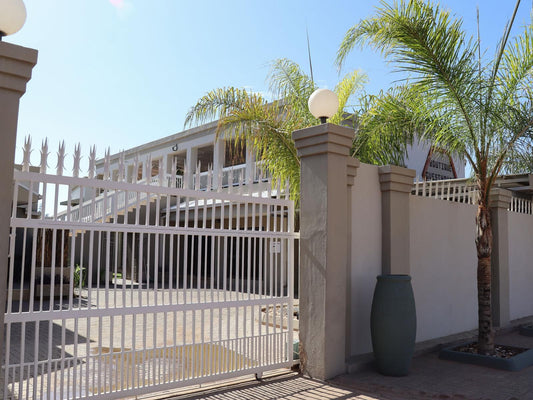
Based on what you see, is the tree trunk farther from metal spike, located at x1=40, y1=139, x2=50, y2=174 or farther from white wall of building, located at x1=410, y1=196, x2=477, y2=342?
metal spike, located at x1=40, y1=139, x2=50, y2=174

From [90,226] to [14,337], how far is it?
595 cm

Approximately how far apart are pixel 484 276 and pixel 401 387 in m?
2.42

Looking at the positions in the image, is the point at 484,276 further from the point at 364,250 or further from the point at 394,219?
the point at 364,250

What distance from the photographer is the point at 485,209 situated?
22.6ft

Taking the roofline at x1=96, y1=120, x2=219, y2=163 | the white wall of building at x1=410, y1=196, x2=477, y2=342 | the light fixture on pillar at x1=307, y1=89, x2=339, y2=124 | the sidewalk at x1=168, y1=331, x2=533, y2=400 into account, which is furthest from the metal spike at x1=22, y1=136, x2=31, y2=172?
the roofline at x1=96, y1=120, x2=219, y2=163

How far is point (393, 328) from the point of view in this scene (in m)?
5.73

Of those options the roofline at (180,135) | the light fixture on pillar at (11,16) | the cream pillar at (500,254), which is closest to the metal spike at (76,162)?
the light fixture on pillar at (11,16)

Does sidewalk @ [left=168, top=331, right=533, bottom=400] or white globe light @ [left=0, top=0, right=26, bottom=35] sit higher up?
white globe light @ [left=0, top=0, right=26, bottom=35]

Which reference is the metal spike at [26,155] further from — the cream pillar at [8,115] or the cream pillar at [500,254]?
the cream pillar at [500,254]

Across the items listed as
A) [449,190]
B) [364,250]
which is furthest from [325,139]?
[449,190]

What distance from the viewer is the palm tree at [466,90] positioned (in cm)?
642

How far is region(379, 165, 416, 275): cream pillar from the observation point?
6758mm

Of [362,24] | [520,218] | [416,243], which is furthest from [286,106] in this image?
[520,218]

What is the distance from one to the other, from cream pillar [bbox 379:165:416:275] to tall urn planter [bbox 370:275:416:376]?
851 millimetres
